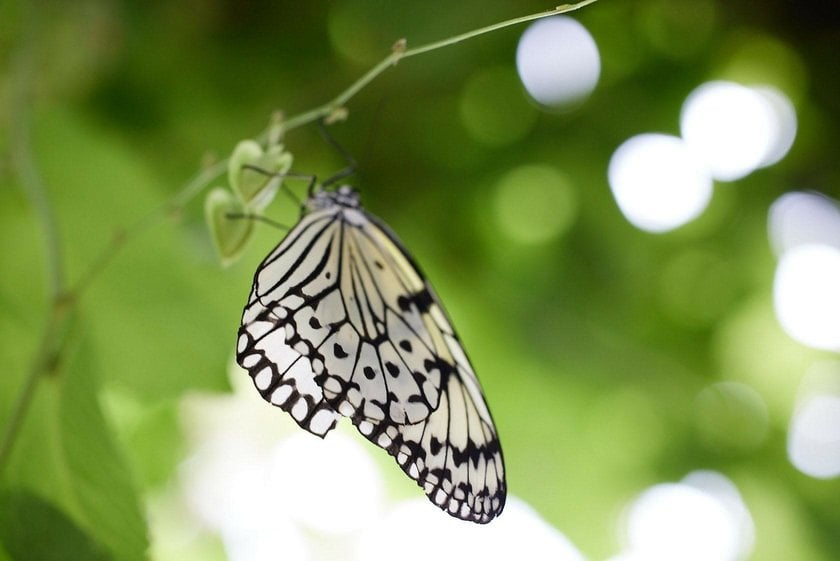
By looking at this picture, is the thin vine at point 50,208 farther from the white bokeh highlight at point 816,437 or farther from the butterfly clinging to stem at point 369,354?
the white bokeh highlight at point 816,437

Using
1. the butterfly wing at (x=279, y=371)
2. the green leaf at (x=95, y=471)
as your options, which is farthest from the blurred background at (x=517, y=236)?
the butterfly wing at (x=279, y=371)

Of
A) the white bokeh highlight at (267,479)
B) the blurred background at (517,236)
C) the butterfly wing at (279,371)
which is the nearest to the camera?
the butterfly wing at (279,371)

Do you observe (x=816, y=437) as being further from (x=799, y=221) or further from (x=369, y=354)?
(x=369, y=354)

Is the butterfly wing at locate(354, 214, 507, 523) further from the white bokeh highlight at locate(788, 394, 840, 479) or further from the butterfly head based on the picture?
the white bokeh highlight at locate(788, 394, 840, 479)

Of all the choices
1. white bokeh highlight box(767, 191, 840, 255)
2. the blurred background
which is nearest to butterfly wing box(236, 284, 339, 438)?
the blurred background

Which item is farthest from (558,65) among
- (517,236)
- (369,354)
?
(369,354)

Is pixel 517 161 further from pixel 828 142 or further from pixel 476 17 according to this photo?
pixel 828 142

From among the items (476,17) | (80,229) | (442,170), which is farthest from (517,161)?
(80,229)
